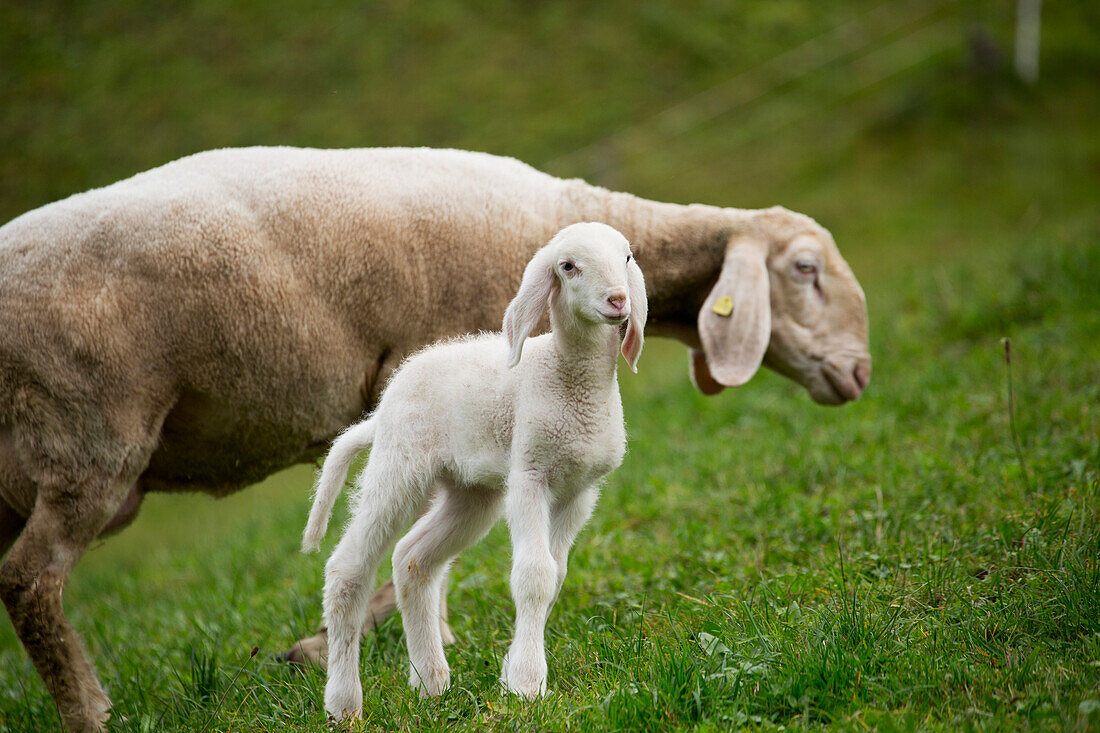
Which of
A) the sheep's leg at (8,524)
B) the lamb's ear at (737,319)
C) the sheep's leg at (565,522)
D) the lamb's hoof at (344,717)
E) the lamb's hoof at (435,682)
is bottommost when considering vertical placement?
the lamb's hoof at (344,717)

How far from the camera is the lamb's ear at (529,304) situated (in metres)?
2.96

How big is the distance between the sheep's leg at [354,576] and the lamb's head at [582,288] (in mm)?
611

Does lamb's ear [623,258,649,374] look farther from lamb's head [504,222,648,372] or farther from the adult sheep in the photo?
the adult sheep

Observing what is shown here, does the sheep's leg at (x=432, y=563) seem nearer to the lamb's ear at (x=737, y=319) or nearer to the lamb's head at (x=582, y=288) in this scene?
the lamb's head at (x=582, y=288)

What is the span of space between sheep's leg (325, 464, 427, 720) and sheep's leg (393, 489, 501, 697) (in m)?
0.17

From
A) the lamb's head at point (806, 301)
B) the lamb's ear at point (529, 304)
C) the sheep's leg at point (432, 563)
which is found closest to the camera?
the lamb's ear at point (529, 304)

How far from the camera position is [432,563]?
339 cm

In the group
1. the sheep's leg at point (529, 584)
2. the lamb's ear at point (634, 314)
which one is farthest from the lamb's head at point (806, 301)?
the sheep's leg at point (529, 584)

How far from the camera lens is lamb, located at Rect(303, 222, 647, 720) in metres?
2.92

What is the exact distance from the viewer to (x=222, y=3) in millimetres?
26109

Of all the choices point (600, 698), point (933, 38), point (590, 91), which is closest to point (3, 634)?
point (600, 698)

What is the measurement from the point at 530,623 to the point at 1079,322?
5.33 m

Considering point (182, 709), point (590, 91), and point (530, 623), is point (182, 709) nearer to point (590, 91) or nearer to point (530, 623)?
point (530, 623)

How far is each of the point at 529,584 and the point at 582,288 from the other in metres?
0.84
